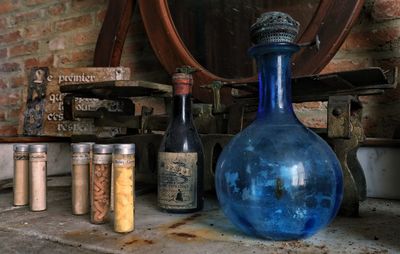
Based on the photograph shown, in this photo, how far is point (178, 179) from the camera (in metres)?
0.70

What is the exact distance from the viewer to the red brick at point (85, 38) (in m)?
1.51

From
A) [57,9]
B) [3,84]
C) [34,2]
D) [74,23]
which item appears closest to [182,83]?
[74,23]

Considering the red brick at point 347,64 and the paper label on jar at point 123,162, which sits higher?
the red brick at point 347,64

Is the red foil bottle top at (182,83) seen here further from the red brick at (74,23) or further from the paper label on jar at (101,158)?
the red brick at (74,23)

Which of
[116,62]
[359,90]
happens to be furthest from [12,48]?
[359,90]

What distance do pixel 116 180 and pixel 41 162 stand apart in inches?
9.1

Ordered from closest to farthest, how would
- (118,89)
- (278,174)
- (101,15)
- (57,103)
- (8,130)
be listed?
(278,174) → (118,89) → (57,103) → (101,15) → (8,130)

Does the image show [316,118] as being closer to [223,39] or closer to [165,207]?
[223,39]

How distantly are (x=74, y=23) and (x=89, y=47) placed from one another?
138 millimetres

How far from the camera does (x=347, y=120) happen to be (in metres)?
0.69

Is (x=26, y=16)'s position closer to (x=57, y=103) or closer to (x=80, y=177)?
(x=57, y=103)

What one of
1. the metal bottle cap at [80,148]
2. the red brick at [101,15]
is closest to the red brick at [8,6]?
the red brick at [101,15]

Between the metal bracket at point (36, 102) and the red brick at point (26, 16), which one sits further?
the red brick at point (26, 16)

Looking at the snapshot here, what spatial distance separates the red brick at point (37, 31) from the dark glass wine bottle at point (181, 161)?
114cm
